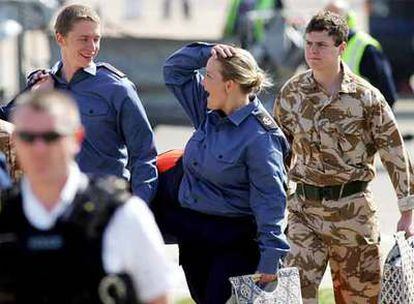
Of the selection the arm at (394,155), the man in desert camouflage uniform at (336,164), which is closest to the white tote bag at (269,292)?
the man in desert camouflage uniform at (336,164)

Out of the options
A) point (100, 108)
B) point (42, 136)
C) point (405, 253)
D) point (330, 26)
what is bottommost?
point (405, 253)

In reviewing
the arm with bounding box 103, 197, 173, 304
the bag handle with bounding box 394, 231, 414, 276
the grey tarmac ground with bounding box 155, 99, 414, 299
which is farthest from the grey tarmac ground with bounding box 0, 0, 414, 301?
the arm with bounding box 103, 197, 173, 304

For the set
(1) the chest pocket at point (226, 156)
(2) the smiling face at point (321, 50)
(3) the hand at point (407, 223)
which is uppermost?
(2) the smiling face at point (321, 50)

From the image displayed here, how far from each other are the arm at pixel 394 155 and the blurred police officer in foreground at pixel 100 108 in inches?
44.9

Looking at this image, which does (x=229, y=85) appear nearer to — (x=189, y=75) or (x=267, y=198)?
(x=267, y=198)

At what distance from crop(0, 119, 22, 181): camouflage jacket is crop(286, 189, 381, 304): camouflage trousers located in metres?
1.45

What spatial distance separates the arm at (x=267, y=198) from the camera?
6.80 metres

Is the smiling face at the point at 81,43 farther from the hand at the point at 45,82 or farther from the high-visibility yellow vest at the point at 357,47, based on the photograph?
the high-visibility yellow vest at the point at 357,47

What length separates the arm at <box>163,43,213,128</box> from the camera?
7.52 m

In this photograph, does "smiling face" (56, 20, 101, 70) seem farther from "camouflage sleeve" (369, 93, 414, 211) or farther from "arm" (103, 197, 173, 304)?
"arm" (103, 197, 173, 304)

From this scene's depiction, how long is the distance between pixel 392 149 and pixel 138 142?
4.21 feet

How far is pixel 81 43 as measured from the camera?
7.17m

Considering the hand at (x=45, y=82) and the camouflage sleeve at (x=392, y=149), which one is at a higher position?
the hand at (x=45, y=82)

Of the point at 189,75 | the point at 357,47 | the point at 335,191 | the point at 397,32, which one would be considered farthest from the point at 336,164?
the point at 397,32
